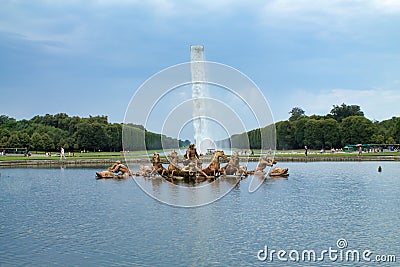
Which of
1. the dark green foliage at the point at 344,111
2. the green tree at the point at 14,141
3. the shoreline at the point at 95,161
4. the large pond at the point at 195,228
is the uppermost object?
the dark green foliage at the point at 344,111

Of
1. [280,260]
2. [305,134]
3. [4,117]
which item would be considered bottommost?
[280,260]

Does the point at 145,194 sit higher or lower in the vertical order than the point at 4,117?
lower

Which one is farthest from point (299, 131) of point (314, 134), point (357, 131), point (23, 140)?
point (23, 140)

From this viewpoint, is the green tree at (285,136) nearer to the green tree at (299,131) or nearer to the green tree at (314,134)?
the green tree at (299,131)

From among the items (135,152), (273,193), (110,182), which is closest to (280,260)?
(273,193)

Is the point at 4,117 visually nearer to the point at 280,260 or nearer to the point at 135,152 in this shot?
the point at 135,152

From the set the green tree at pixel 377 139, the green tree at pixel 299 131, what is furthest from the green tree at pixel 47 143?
the green tree at pixel 377 139

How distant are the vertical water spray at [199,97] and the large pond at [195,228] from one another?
1205 inches

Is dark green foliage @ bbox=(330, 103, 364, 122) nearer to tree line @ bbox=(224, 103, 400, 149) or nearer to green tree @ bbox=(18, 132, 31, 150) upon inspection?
tree line @ bbox=(224, 103, 400, 149)

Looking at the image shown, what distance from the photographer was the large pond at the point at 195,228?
1311 cm

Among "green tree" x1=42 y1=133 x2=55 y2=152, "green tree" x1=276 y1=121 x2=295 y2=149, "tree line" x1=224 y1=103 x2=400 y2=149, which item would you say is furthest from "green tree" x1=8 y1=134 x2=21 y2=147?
"green tree" x1=276 y1=121 x2=295 y2=149

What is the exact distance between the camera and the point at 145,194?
1023 inches

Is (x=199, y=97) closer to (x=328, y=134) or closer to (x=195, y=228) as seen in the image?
(x=195, y=228)

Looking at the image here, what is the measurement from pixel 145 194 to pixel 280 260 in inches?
555
